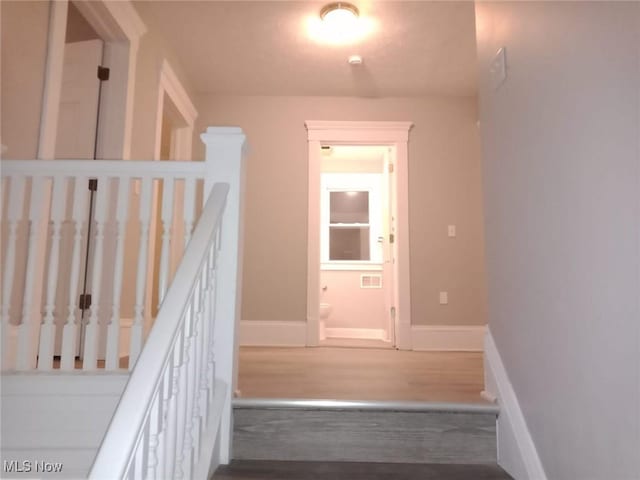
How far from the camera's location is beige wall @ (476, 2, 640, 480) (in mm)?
955

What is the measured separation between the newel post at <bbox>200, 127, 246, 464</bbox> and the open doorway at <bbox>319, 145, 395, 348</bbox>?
3.43 meters

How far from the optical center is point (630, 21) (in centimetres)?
94

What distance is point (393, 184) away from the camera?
13.1ft

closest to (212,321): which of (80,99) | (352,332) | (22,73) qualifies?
(22,73)

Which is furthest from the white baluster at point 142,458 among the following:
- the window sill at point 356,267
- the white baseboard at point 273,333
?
the window sill at point 356,267

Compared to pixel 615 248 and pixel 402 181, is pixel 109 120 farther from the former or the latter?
pixel 615 248

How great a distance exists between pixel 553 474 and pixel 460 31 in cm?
285

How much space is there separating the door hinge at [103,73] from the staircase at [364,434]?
2.29m

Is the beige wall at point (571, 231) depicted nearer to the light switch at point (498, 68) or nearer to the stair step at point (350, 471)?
the light switch at point (498, 68)

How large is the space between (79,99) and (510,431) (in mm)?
3021

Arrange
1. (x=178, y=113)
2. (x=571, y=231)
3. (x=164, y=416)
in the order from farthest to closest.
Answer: (x=178, y=113) < (x=571, y=231) < (x=164, y=416)

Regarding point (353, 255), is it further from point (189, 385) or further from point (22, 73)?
point (189, 385)

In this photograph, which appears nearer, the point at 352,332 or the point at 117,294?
the point at 117,294

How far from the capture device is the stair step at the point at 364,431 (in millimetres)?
1553
